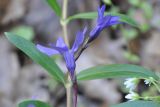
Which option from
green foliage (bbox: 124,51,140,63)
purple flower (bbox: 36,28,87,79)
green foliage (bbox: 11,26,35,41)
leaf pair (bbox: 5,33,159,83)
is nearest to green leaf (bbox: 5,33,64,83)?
leaf pair (bbox: 5,33,159,83)

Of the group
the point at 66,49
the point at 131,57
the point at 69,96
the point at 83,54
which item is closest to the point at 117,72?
the point at 69,96

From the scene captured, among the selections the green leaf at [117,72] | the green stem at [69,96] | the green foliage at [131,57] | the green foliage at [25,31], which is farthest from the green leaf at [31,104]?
the green foliage at [25,31]

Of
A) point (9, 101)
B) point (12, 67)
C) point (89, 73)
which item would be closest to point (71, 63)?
point (89, 73)

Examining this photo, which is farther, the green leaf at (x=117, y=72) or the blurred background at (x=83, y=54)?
the blurred background at (x=83, y=54)

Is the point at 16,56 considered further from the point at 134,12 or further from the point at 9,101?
the point at 134,12

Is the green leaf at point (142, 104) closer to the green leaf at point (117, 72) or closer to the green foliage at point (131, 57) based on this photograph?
the green leaf at point (117, 72)

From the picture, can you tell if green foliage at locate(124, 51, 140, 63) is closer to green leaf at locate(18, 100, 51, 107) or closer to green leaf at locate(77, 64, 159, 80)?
green leaf at locate(77, 64, 159, 80)

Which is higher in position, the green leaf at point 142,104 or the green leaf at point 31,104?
→ the green leaf at point 31,104
